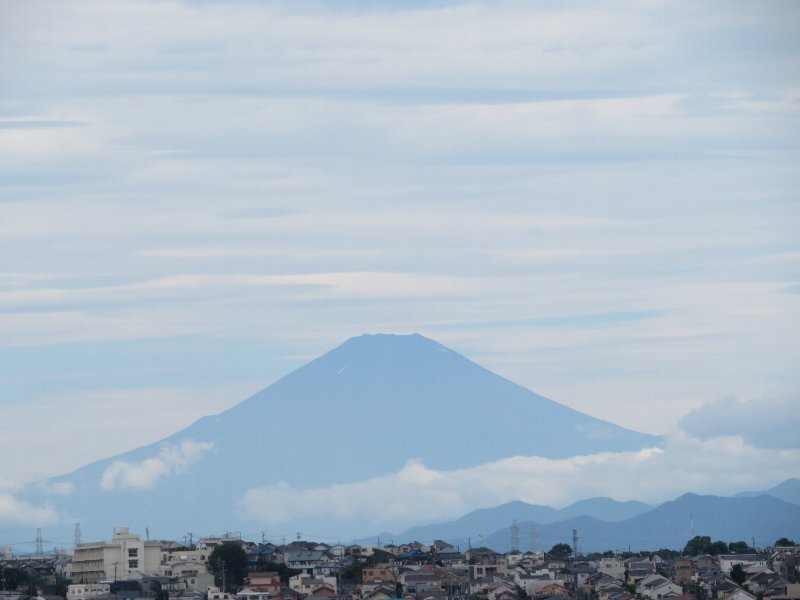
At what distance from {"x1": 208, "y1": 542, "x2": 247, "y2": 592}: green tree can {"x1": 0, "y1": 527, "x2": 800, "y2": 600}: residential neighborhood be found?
1.7 inches

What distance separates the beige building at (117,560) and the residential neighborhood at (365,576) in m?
0.04

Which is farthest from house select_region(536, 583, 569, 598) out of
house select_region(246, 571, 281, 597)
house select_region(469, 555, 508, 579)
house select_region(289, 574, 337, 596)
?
house select_region(246, 571, 281, 597)

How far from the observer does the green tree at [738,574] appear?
5403cm

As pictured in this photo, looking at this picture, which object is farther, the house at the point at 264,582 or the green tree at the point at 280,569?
the green tree at the point at 280,569

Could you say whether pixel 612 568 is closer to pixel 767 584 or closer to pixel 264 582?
pixel 767 584

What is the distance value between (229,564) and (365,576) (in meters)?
4.70

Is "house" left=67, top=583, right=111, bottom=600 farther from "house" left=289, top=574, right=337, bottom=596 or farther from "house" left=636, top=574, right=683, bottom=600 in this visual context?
"house" left=636, top=574, right=683, bottom=600

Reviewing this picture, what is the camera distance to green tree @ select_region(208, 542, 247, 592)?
5594 cm

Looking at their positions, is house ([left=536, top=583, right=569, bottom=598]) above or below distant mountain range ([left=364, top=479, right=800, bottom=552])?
below

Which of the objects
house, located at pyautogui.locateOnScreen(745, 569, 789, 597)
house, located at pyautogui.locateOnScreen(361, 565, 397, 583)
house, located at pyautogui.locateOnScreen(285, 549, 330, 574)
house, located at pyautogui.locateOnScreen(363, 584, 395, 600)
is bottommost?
house, located at pyautogui.locateOnScreen(745, 569, 789, 597)

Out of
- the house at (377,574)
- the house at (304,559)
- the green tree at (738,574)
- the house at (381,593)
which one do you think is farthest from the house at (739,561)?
the house at (304,559)

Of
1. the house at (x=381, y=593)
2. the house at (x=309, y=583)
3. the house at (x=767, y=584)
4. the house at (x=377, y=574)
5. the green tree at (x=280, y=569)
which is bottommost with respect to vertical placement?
the house at (x=767, y=584)

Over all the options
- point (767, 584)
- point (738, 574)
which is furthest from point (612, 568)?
point (767, 584)

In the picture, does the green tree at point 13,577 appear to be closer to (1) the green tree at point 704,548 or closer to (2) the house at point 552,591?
(2) the house at point 552,591
